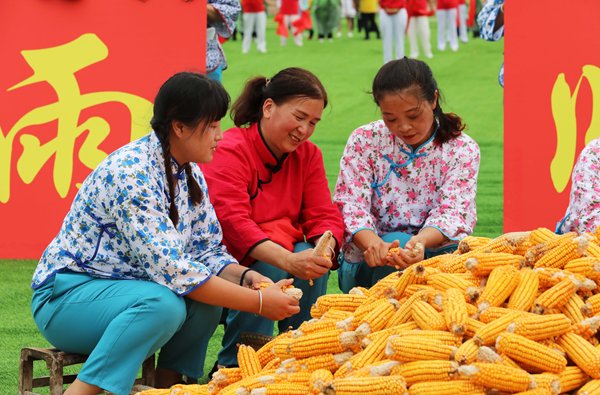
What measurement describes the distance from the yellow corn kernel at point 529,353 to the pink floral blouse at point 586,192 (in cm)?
159

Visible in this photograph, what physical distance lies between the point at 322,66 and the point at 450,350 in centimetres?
1562

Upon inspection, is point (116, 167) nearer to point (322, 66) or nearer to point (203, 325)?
point (203, 325)

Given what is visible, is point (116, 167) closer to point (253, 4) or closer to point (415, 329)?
point (415, 329)

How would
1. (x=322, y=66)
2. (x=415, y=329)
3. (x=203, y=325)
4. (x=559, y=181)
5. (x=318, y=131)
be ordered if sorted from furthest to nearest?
(x=322, y=66)
(x=318, y=131)
(x=559, y=181)
(x=203, y=325)
(x=415, y=329)

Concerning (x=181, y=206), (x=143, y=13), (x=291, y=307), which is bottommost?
(x=291, y=307)

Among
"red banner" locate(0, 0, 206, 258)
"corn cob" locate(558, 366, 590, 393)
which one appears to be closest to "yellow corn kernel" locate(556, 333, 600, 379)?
Result: "corn cob" locate(558, 366, 590, 393)

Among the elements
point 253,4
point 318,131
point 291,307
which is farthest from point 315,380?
point 253,4

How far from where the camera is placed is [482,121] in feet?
41.7

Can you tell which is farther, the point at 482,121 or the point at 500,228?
the point at 482,121

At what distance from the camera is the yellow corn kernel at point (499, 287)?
10.8 feet

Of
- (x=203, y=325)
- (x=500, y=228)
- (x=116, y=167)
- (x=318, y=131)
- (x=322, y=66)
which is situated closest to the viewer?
(x=116, y=167)

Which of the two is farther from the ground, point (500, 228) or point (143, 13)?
point (143, 13)

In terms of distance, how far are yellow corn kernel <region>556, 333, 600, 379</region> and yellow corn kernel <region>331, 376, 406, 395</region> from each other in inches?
18.5

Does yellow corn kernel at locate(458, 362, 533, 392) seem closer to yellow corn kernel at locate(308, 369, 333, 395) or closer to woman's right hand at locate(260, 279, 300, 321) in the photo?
yellow corn kernel at locate(308, 369, 333, 395)
